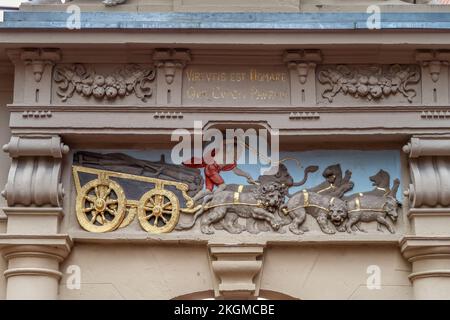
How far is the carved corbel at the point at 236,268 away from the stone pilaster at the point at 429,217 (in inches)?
56.7

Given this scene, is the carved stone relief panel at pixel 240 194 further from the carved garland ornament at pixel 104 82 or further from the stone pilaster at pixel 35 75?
the stone pilaster at pixel 35 75

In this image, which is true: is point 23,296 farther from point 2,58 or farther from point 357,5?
point 357,5

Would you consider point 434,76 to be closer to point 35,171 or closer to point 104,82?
point 104,82

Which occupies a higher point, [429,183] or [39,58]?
[39,58]

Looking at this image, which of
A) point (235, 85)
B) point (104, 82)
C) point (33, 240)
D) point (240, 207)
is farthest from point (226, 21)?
point (33, 240)

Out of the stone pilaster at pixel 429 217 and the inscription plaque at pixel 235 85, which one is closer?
the stone pilaster at pixel 429 217

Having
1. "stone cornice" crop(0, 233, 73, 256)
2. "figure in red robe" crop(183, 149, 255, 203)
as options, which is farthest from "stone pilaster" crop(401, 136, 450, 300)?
"stone cornice" crop(0, 233, 73, 256)

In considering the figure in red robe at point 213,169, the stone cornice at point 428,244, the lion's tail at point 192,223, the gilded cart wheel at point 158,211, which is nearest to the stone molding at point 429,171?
the stone cornice at point 428,244

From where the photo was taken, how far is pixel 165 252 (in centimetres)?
1129

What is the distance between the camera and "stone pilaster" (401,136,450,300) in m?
11.0

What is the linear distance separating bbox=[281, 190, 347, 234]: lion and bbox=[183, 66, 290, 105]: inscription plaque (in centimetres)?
96

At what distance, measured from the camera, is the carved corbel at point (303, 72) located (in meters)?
11.5

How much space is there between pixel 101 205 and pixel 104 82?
1.22 metres

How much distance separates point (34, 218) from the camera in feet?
36.6
